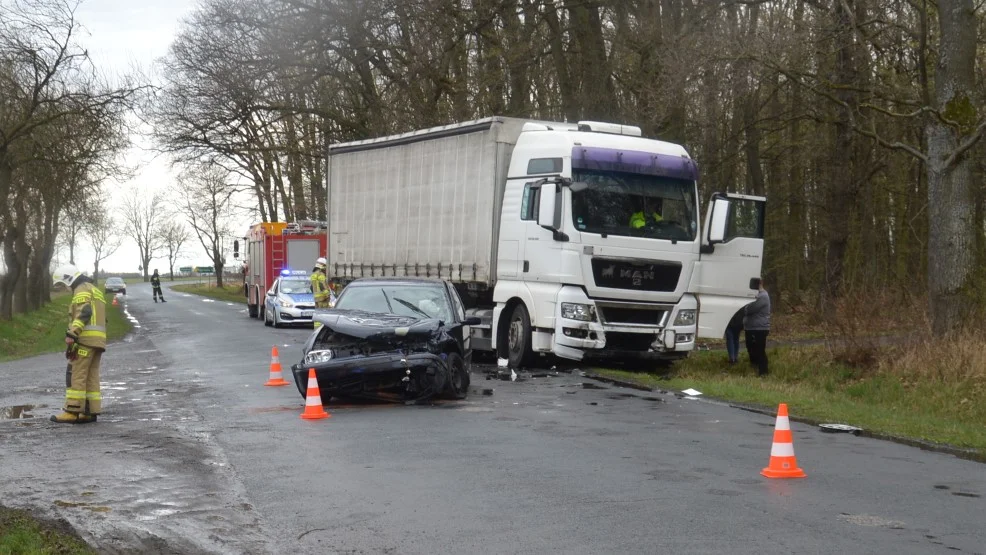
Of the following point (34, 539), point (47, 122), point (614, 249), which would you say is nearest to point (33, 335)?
point (47, 122)

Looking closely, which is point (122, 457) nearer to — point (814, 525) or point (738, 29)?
point (814, 525)

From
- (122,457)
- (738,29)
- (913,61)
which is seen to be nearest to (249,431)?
(122,457)

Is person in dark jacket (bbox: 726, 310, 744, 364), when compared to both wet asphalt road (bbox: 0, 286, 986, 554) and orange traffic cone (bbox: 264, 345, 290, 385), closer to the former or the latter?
wet asphalt road (bbox: 0, 286, 986, 554)

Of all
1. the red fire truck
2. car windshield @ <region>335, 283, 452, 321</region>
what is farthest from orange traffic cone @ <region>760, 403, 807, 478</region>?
the red fire truck

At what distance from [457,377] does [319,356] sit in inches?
68.8

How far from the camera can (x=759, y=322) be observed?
1855 centimetres

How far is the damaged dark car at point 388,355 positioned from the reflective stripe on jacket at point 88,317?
7.30 ft

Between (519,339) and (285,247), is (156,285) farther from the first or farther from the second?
(519,339)

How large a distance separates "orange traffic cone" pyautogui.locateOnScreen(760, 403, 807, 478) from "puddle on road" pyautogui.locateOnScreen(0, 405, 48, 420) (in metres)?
8.68

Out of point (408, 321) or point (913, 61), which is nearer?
point (408, 321)

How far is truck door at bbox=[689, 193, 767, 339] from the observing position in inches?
711

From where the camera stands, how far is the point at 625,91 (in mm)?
30516

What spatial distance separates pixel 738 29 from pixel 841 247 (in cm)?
713

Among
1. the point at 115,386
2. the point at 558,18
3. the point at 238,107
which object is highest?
the point at 558,18
